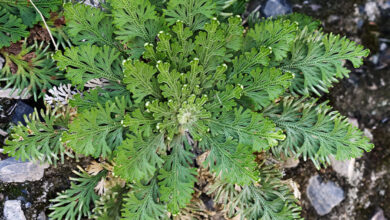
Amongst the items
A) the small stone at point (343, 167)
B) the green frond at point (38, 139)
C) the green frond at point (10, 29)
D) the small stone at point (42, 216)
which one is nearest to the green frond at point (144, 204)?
the green frond at point (38, 139)

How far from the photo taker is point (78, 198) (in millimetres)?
2668

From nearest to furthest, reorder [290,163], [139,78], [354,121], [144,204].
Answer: [139,78] → [144,204] → [290,163] → [354,121]

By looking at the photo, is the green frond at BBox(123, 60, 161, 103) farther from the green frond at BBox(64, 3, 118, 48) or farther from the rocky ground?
the rocky ground

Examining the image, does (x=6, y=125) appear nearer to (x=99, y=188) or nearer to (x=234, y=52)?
(x=99, y=188)

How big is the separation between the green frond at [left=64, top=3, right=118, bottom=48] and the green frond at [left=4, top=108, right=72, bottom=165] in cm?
61

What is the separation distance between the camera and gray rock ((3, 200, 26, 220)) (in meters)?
2.69

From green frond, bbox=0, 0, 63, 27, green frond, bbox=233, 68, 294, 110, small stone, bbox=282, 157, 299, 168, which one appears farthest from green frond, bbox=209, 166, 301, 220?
green frond, bbox=0, 0, 63, 27

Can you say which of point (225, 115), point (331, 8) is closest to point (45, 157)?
point (225, 115)

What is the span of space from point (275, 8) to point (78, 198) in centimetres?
245

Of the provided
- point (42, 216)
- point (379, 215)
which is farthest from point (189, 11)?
point (379, 215)

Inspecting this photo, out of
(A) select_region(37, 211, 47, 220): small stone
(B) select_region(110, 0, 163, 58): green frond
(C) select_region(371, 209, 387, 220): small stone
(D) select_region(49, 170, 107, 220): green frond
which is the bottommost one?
(C) select_region(371, 209, 387, 220): small stone

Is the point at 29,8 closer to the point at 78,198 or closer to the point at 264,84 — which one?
the point at 78,198

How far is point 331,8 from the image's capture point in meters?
3.41

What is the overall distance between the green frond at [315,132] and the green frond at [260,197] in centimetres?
25
